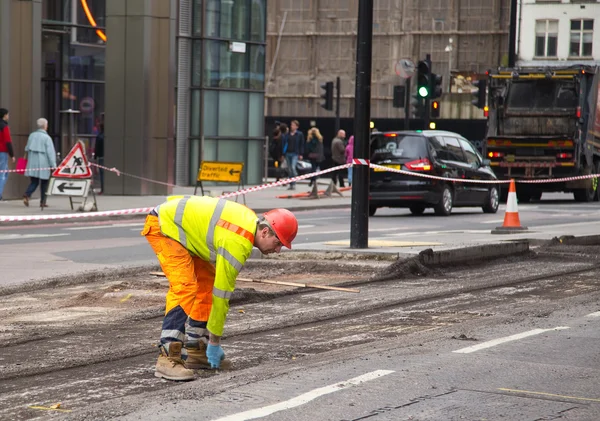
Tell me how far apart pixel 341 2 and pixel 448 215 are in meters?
49.5

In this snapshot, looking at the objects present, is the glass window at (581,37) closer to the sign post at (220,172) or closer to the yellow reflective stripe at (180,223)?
the sign post at (220,172)

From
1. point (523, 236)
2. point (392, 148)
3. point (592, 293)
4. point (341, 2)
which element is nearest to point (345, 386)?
point (592, 293)

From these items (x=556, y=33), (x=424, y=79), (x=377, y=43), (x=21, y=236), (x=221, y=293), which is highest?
(x=556, y=33)

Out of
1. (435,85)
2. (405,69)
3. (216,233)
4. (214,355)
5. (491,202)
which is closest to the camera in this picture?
(216,233)

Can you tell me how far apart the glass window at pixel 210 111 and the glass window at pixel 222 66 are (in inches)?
11.7

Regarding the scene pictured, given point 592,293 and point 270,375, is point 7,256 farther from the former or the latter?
point 270,375

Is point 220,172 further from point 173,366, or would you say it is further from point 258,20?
point 173,366

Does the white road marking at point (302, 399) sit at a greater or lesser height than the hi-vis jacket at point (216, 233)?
lesser

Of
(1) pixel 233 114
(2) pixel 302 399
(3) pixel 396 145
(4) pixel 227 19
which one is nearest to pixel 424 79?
(3) pixel 396 145

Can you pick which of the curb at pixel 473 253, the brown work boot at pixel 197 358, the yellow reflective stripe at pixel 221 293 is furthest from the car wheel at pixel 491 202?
the yellow reflective stripe at pixel 221 293

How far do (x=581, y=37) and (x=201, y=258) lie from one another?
6275 centimetres

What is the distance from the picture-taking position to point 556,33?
6750cm

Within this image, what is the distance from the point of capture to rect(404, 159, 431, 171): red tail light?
78.5 ft

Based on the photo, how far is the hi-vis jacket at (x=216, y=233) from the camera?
6.93 meters
